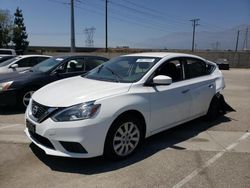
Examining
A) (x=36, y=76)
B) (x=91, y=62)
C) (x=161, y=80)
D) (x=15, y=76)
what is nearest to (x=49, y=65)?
(x=36, y=76)

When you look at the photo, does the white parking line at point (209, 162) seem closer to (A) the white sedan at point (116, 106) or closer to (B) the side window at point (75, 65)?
(A) the white sedan at point (116, 106)

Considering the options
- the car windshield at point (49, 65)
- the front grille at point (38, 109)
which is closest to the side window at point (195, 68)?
the front grille at point (38, 109)

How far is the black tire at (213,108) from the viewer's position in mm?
6305

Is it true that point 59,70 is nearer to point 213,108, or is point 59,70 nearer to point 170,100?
point 170,100

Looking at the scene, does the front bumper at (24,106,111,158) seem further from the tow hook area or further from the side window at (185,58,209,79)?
the tow hook area

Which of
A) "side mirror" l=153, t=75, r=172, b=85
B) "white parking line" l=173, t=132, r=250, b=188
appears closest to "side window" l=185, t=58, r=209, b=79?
"side mirror" l=153, t=75, r=172, b=85

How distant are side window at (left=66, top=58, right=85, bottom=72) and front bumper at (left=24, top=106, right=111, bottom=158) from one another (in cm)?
434

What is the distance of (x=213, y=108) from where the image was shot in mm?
6391

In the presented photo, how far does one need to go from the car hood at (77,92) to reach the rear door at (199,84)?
5.48 ft

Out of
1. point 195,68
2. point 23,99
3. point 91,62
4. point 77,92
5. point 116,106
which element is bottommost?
point 23,99

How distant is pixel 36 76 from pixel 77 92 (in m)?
3.72

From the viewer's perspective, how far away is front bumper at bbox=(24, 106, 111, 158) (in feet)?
12.2

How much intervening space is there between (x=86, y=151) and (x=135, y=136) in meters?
0.92

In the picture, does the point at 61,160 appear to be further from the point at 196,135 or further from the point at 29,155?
the point at 196,135
